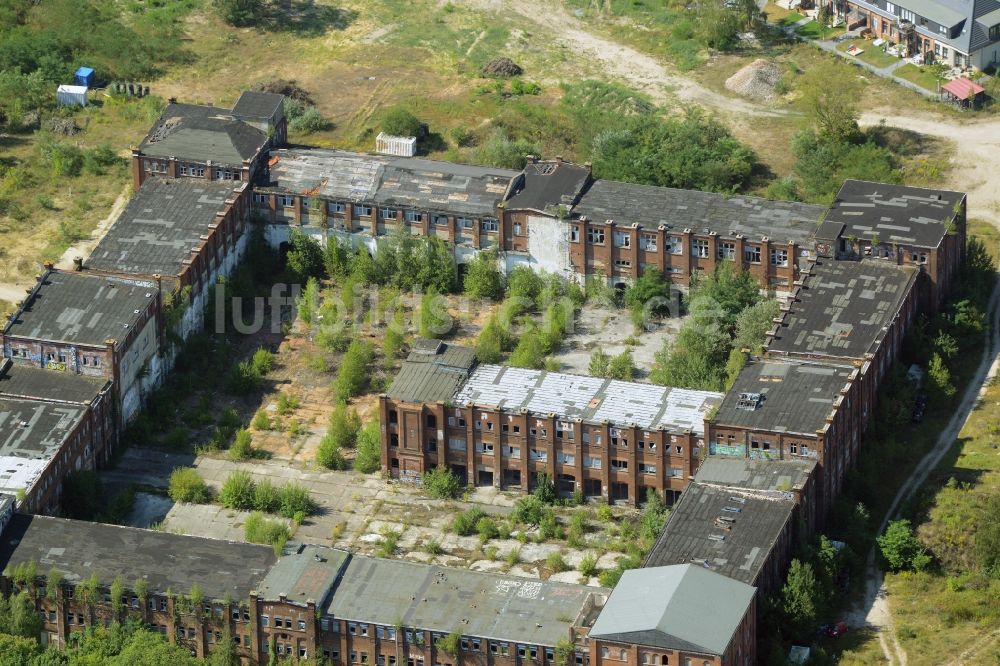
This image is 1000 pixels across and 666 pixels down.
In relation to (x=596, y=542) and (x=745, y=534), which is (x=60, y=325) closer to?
(x=596, y=542)

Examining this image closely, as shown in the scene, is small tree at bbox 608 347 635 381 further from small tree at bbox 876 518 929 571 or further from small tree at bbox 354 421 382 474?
small tree at bbox 876 518 929 571

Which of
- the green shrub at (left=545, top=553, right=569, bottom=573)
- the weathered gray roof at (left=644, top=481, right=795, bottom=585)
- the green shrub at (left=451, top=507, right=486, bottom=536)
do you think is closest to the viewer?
the weathered gray roof at (left=644, top=481, right=795, bottom=585)

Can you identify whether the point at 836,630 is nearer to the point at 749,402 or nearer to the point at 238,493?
the point at 749,402

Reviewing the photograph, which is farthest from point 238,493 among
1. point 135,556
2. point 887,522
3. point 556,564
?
point 887,522

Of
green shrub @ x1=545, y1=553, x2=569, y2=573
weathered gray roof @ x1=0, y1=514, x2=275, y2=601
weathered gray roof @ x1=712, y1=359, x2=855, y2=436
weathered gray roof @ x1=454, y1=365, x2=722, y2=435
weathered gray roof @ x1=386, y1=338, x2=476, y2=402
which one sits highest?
weathered gray roof @ x1=712, y1=359, x2=855, y2=436

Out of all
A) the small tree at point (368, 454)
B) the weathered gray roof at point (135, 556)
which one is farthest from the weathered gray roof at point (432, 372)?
the weathered gray roof at point (135, 556)

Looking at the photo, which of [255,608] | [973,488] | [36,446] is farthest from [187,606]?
[973,488]

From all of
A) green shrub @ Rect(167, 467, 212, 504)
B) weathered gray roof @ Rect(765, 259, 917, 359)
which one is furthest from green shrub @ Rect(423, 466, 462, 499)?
weathered gray roof @ Rect(765, 259, 917, 359)
